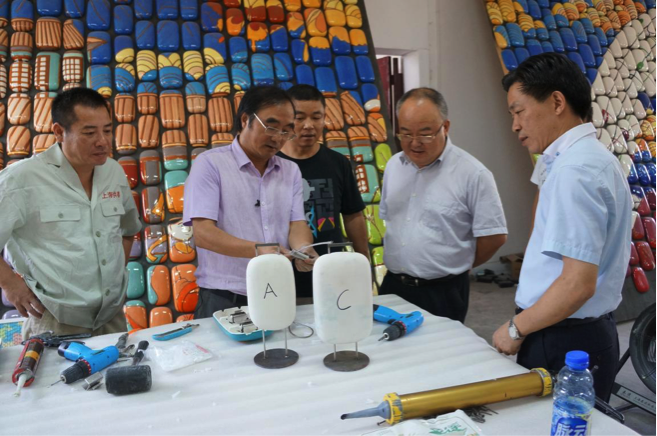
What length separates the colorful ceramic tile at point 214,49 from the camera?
3344mm

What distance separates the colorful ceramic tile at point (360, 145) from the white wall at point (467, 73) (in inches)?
56.0

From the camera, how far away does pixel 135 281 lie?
281 cm

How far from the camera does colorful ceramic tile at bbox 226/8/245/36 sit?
3449 millimetres

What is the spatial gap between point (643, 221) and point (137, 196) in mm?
4112

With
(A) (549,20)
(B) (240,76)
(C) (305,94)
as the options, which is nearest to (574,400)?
(C) (305,94)

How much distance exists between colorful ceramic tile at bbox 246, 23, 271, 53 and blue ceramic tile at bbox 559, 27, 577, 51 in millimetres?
2810

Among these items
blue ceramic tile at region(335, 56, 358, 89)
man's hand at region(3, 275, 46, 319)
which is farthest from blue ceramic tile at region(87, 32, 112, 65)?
man's hand at region(3, 275, 46, 319)

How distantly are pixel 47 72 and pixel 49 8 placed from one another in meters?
0.46

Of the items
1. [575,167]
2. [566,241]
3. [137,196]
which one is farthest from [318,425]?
[137,196]

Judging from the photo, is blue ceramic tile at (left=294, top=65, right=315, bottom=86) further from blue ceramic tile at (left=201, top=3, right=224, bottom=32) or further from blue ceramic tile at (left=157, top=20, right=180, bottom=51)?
blue ceramic tile at (left=157, top=20, right=180, bottom=51)

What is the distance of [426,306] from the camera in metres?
1.94

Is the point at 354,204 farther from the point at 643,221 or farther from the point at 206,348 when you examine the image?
the point at 643,221

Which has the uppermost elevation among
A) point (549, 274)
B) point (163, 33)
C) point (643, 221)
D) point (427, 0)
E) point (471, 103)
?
point (427, 0)

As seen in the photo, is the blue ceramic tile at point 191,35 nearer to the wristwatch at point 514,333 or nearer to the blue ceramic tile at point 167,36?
the blue ceramic tile at point 167,36
